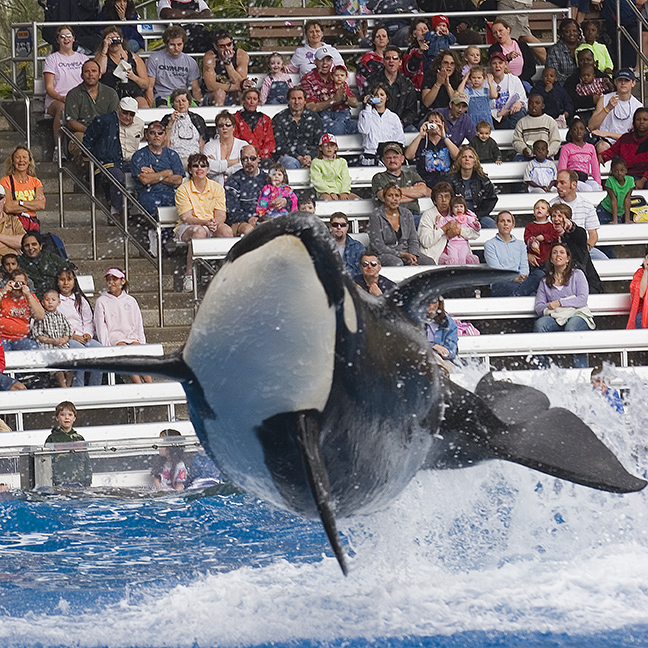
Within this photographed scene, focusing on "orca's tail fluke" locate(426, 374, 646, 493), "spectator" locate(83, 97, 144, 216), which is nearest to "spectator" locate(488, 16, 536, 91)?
"spectator" locate(83, 97, 144, 216)

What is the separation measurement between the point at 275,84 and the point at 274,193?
9.51 ft

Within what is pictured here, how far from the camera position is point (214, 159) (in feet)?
39.5

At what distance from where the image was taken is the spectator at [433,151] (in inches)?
488

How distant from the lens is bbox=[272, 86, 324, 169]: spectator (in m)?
12.6

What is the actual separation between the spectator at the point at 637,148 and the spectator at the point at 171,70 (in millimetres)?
5355

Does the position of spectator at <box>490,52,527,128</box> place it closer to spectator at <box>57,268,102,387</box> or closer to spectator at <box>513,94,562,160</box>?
spectator at <box>513,94,562,160</box>

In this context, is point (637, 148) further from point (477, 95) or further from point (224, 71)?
point (224, 71)

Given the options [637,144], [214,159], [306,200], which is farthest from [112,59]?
[637,144]

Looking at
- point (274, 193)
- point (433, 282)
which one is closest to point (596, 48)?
point (274, 193)

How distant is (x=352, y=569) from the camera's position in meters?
5.20

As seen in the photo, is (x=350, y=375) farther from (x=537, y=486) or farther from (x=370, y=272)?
(x=370, y=272)

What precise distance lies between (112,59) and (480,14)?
5.04 m

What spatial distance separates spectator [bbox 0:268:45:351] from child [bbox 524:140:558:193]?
5.98m

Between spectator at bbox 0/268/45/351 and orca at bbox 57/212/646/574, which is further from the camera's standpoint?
spectator at bbox 0/268/45/351
